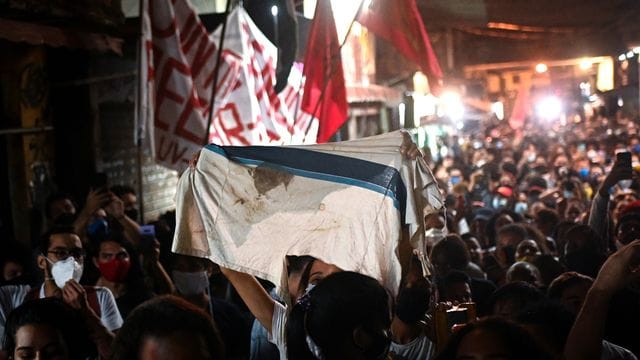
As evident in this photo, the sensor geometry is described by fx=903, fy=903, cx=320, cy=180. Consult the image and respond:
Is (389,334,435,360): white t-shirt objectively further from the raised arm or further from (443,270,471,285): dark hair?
the raised arm

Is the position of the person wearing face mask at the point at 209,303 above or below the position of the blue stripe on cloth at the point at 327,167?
below

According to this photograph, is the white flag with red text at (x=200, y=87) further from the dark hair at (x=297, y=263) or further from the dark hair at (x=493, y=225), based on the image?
the dark hair at (x=297, y=263)

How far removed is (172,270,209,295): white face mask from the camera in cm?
611

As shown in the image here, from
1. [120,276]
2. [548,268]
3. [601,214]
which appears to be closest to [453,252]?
[548,268]

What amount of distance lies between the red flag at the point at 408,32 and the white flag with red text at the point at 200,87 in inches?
48.0

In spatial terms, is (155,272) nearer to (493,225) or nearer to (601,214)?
(601,214)

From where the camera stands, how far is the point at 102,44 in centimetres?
924

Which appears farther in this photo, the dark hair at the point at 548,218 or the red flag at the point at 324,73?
the dark hair at the point at 548,218

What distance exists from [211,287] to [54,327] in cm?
353

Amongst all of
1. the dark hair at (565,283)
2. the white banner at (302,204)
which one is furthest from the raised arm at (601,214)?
the white banner at (302,204)

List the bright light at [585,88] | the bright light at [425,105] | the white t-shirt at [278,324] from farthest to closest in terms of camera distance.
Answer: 1. the bright light at [585,88]
2. the bright light at [425,105]
3. the white t-shirt at [278,324]

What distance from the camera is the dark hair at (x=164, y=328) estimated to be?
2.96 m

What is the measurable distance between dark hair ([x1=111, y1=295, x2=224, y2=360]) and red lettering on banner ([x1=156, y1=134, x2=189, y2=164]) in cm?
462

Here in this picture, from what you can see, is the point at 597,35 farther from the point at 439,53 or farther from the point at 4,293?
the point at 4,293
